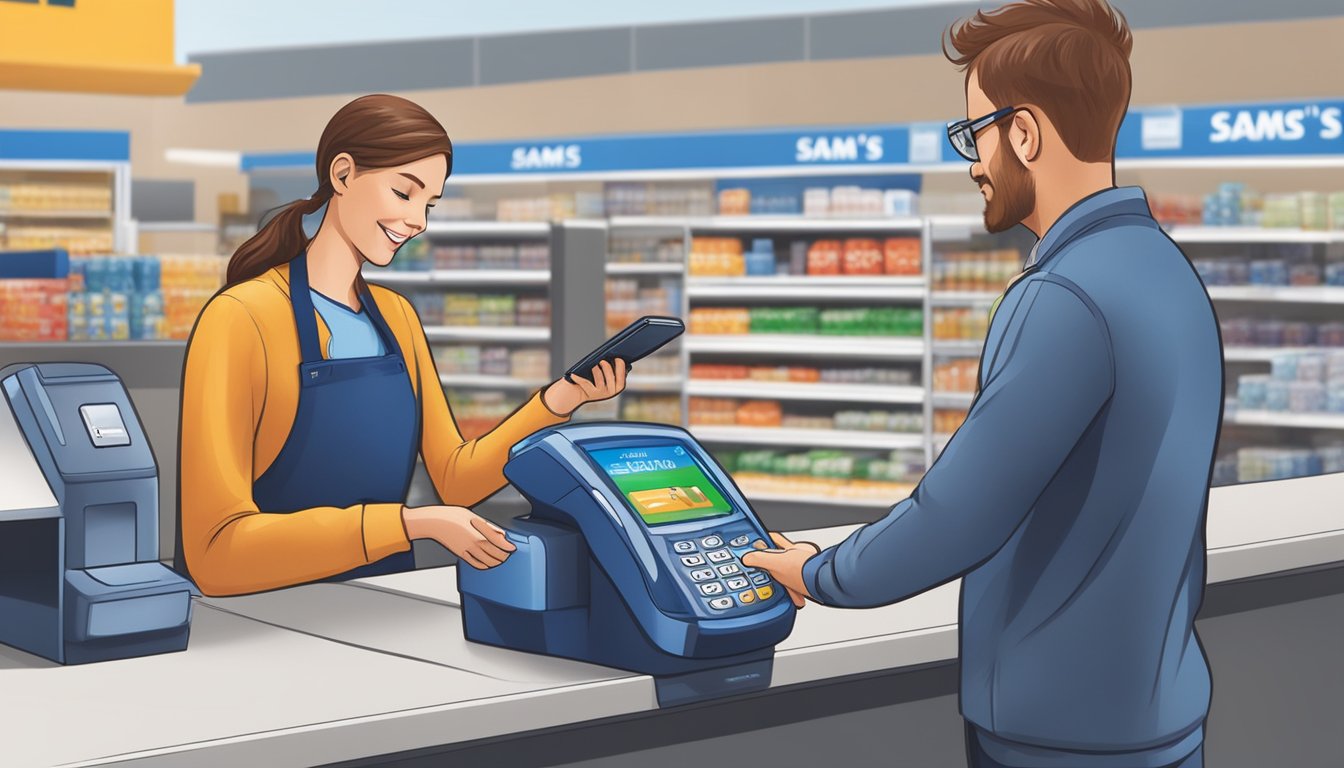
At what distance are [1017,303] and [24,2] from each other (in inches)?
181

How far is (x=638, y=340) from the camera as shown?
2078 millimetres

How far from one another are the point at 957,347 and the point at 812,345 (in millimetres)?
873

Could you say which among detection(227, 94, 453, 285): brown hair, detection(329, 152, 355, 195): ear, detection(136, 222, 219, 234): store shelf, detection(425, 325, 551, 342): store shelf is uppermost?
detection(136, 222, 219, 234): store shelf

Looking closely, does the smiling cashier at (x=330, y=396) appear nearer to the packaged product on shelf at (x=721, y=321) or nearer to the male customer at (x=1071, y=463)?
the male customer at (x=1071, y=463)

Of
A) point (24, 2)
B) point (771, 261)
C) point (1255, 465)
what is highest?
point (24, 2)

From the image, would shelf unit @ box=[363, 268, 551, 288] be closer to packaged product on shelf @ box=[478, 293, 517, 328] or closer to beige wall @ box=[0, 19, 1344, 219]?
packaged product on shelf @ box=[478, 293, 517, 328]

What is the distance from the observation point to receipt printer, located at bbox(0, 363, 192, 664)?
1.79 meters

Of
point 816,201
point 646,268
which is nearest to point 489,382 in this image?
point 646,268

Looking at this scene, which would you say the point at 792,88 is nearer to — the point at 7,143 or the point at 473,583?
the point at 7,143

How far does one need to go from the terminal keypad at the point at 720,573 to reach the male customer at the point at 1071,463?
0.49 feet

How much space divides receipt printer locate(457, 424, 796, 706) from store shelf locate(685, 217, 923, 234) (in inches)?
272

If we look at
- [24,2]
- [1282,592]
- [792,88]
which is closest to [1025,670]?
[1282,592]

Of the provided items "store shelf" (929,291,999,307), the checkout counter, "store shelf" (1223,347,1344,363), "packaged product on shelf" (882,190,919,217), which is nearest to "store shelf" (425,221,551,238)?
"packaged product on shelf" (882,190,919,217)

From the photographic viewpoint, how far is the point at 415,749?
62.7 inches
